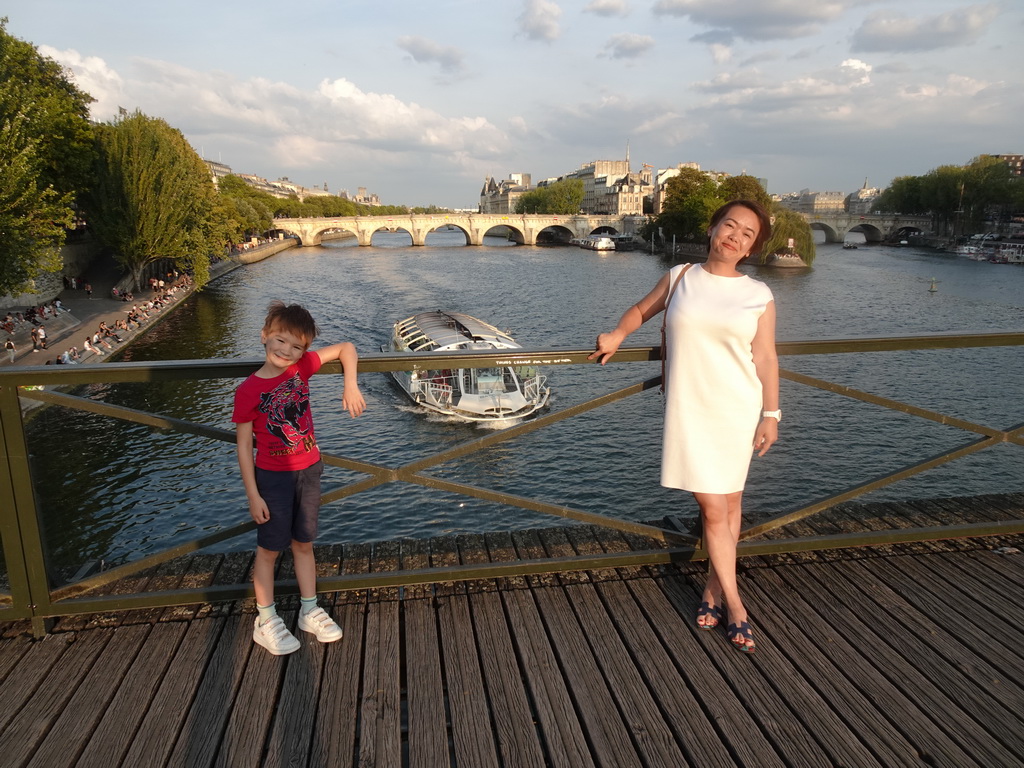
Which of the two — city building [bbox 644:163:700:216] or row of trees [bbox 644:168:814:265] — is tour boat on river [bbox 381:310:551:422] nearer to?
row of trees [bbox 644:168:814:265]

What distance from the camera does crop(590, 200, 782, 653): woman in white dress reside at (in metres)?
2.66

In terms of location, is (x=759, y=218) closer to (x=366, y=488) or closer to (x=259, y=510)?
(x=366, y=488)

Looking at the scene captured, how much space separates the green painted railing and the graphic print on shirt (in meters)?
0.20

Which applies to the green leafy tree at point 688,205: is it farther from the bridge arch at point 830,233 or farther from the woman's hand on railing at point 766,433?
the woman's hand on railing at point 766,433

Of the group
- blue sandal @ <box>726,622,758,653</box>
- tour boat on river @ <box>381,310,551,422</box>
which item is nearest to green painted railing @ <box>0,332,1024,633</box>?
blue sandal @ <box>726,622,758,653</box>

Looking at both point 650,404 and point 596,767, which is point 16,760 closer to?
point 596,767

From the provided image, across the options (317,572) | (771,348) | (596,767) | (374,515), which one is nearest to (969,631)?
(771,348)

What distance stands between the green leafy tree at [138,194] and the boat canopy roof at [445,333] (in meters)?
Result: 16.8

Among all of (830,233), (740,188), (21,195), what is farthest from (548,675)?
(830,233)

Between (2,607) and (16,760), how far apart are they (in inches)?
34.6

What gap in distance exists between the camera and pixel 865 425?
56.3ft

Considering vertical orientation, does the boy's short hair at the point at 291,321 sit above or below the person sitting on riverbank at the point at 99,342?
above

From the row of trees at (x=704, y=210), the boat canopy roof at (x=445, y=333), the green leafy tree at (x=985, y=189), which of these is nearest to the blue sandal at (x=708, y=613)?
the boat canopy roof at (x=445, y=333)

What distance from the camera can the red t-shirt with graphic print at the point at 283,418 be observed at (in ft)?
8.69
